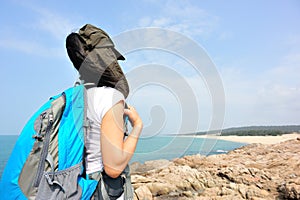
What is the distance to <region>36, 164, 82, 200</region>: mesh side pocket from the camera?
46.0 inches

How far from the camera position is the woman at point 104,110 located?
4.23 ft

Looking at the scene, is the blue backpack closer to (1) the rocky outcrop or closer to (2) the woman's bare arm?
(2) the woman's bare arm

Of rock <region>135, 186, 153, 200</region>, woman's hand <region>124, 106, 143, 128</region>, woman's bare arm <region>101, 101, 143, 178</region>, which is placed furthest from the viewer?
rock <region>135, 186, 153, 200</region>

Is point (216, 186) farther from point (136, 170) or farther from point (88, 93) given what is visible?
point (88, 93)

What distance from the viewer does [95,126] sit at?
53.0 inches

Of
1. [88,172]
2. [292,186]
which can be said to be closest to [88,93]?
[88,172]

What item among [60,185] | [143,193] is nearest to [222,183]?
[143,193]

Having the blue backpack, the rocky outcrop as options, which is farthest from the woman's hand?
the rocky outcrop

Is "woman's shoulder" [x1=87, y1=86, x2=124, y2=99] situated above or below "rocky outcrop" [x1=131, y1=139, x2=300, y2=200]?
above

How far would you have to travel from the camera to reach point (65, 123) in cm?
124

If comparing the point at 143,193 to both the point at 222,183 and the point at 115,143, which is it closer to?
the point at 222,183

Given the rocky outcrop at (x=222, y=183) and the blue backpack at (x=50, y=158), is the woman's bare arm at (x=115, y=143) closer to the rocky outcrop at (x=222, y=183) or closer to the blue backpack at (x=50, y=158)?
the blue backpack at (x=50, y=158)

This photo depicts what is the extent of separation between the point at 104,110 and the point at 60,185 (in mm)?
417

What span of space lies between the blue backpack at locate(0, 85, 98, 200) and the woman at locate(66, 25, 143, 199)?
9cm
